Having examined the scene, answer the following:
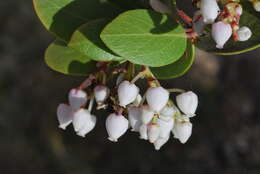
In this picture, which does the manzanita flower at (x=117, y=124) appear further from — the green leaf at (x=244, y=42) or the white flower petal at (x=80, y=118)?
the green leaf at (x=244, y=42)

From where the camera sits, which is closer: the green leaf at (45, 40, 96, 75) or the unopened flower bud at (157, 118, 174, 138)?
the unopened flower bud at (157, 118, 174, 138)

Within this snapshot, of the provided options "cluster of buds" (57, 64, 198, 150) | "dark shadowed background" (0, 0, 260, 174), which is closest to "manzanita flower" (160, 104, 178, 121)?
"cluster of buds" (57, 64, 198, 150)

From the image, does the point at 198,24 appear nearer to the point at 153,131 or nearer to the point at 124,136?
the point at 153,131

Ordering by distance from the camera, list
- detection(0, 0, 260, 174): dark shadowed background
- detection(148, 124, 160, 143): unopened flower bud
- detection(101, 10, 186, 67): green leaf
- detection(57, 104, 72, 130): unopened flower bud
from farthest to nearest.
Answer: detection(0, 0, 260, 174): dark shadowed background, detection(57, 104, 72, 130): unopened flower bud, detection(148, 124, 160, 143): unopened flower bud, detection(101, 10, 186, 67): green leaf

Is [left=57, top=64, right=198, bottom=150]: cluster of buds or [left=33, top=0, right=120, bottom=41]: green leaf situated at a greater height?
[left=33, top=0, right=120, bottom=41]: green leaf

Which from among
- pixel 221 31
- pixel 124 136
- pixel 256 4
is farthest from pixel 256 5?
pixel 124 136

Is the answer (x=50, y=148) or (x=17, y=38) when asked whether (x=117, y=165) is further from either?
(x=17, y=38)

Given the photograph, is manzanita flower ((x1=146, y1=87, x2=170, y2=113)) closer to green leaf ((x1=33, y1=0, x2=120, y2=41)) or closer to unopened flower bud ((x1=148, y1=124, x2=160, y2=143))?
unopened flower bud ((x1=148, y1=124, x2=160, y2=143))
